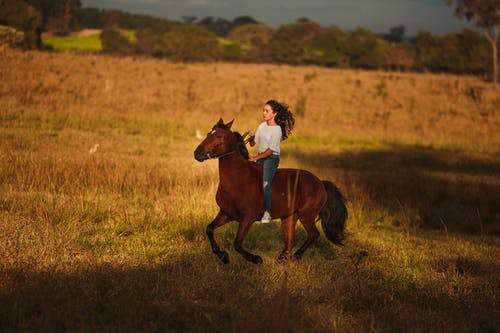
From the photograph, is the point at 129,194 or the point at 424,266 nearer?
the point at 424,266

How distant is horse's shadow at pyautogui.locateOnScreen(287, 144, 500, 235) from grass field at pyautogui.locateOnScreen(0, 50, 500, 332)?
0.23ft

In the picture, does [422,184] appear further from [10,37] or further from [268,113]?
[10,37]

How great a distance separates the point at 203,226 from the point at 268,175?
2559mm

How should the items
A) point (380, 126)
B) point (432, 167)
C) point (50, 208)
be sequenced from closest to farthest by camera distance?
point (50, 208) < point (432, 167) < point (380, 126)

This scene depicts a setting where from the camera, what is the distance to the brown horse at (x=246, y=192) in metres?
6.43

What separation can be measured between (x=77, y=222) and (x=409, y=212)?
26.6 ft

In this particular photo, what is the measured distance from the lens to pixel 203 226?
9.05m

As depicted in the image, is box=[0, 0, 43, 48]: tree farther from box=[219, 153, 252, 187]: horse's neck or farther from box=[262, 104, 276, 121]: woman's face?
box=[219, 153, 252, 187]: horse's neck

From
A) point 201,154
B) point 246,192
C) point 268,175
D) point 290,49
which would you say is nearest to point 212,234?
point 246,192

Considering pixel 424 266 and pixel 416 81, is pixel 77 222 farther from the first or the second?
pixel 416 81

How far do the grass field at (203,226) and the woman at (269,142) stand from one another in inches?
43.1

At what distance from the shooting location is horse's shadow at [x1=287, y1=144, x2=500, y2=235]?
1262 centimetres

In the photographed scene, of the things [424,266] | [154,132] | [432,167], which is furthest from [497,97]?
[424,266]

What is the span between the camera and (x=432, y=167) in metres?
18.5
